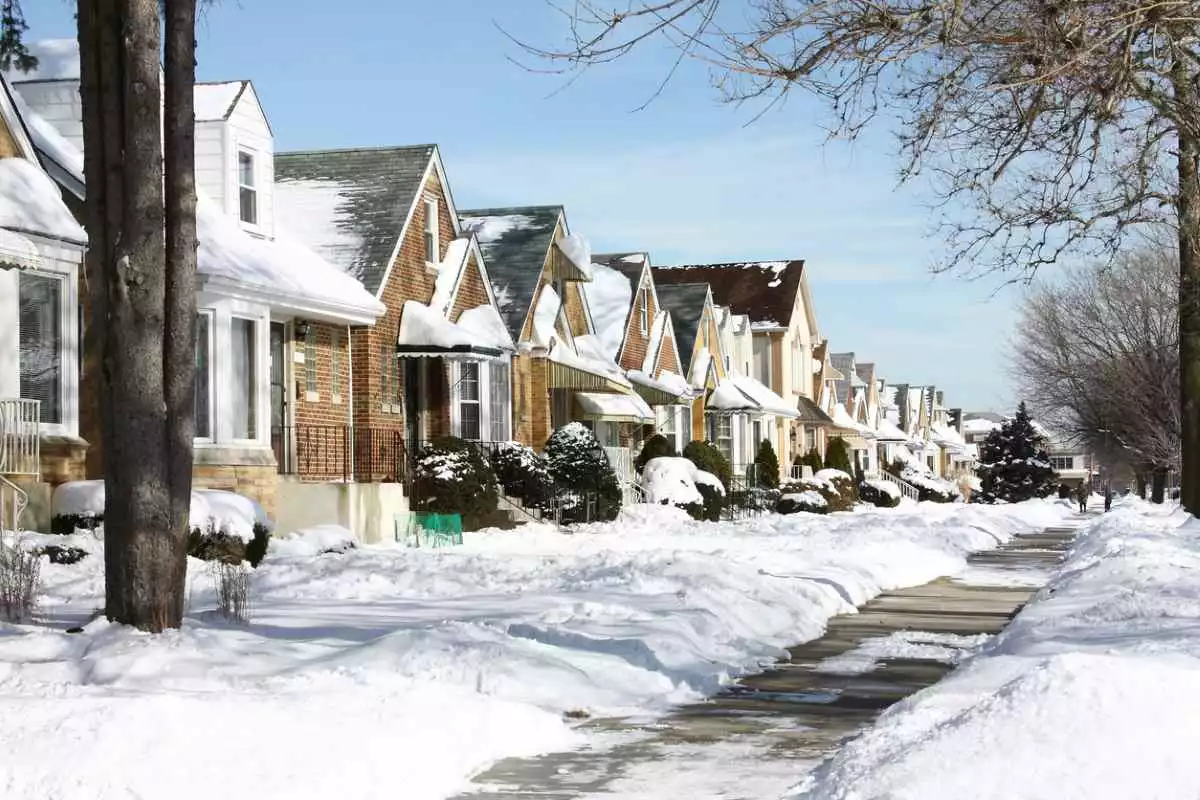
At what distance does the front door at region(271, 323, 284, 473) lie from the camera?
85.5ft

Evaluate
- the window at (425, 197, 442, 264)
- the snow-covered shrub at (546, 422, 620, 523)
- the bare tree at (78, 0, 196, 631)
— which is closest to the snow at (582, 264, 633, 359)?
the snow-covered shrub at (546, 422, 620, 523)

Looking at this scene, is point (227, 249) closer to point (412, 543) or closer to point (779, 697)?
point (412, 543)

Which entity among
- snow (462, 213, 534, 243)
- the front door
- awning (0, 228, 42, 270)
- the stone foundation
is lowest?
the stone foundation

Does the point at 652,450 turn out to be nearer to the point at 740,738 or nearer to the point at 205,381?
the point at 205,381

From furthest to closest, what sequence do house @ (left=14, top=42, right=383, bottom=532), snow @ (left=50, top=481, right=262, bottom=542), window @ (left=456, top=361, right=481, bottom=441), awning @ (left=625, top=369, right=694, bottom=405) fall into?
awning @ (left=625, top=369, right=694, bottom=405), window @ (left=456, top=361, right=481, bottom=441), house @ (left=14, top=42, right=383, bottom=532), snow @ (left=50, top=481, right=262, bottom=542)

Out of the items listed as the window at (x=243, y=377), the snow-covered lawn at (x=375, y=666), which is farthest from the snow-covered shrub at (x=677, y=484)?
the snow-covered lawn at (x=375, y=666)

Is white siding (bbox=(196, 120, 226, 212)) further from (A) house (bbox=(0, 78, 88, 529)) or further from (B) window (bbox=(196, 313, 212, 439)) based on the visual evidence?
(A) house (bbox=(0, 78, 88, 529))

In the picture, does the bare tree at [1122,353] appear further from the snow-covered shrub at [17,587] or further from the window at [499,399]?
the snow-covered shrub at [17,587]

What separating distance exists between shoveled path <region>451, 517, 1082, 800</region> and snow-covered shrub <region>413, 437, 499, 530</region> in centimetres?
1343

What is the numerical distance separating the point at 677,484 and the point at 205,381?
1708cm

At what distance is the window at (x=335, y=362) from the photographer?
91.8ft

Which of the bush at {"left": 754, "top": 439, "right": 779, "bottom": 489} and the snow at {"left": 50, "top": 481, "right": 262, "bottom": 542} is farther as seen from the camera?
the bush at {"left": 754, "top": 439, "right": 779, "bottom": 489}

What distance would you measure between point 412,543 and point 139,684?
15.2 metres

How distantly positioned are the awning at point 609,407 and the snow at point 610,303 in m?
3.96
